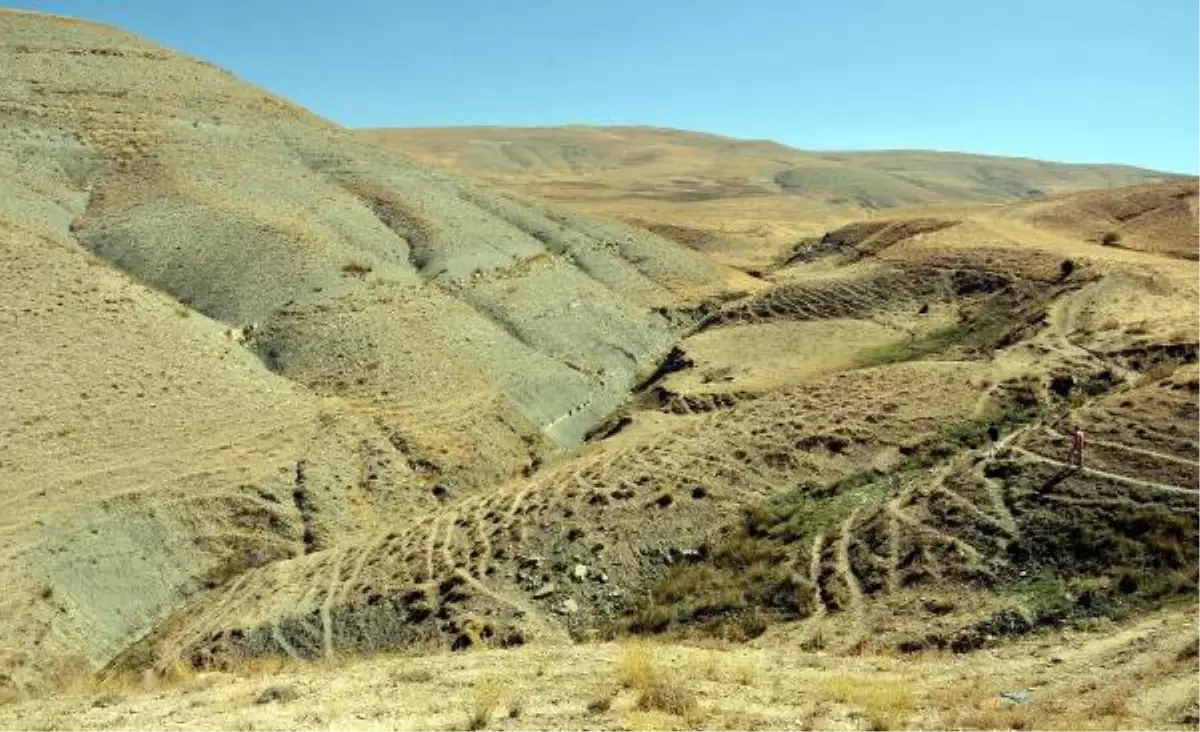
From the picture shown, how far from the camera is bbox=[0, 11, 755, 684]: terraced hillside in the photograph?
23203mm

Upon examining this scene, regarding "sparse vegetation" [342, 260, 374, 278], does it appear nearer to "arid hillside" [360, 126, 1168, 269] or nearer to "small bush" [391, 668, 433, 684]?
"small bush" [391, 668, 433, 684]

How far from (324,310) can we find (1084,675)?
2971 cm

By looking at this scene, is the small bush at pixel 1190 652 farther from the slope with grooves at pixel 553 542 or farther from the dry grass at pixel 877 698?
the slope with grooves at pixel 553 542

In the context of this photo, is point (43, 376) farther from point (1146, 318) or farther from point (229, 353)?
point (1146, 318)

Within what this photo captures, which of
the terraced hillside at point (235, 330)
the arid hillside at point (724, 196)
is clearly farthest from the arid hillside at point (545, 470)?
the arid hillside at point (724, 196)

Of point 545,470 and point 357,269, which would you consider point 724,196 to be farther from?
point 545,470

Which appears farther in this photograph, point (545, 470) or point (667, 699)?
point (545, 470)

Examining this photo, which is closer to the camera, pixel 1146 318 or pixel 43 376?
pixel 43 376

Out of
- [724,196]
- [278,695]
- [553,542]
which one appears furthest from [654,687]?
[724,196]

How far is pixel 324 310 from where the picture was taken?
37.0 meters

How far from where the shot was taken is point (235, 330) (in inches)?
1391

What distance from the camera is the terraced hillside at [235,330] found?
914 inches

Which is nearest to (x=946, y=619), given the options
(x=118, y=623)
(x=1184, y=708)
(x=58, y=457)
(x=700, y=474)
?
(x=1184, y=708)

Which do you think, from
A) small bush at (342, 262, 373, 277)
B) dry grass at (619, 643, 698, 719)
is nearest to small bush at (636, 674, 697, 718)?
dry grass at (619, 643, 698, 719)
